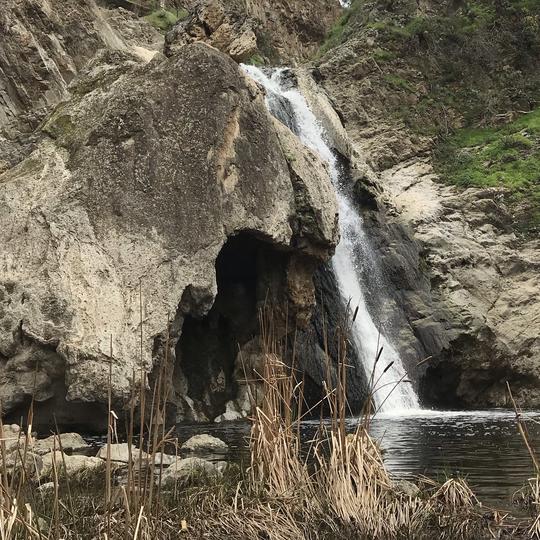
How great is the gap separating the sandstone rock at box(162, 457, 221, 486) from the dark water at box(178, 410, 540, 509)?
1.05 metres

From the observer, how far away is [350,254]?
2447 centimetres

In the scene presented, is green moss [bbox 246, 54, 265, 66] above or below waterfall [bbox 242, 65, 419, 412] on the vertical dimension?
above

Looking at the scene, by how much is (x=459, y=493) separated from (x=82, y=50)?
23821 mm

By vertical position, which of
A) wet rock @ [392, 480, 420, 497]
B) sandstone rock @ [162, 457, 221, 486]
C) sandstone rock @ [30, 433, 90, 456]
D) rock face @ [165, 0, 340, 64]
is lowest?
wet rock @ [392, 480, 420, 497]

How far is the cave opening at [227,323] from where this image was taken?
1958cm

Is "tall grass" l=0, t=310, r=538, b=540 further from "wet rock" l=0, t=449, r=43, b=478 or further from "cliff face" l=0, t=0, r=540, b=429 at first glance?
"cliff face" l=0, t=0, r=540, b=429

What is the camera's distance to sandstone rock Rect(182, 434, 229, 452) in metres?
11.7

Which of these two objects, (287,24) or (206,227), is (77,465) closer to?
(206,227)

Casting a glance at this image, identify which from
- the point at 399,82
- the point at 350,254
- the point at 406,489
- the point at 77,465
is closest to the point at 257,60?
the point at 399,82

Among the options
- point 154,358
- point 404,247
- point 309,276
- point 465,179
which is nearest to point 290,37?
point 465,179

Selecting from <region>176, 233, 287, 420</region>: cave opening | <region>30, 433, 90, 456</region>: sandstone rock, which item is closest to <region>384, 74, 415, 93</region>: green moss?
<region>176, 233, 287, 420</region>: cave opening

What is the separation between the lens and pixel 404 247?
25.2 metres

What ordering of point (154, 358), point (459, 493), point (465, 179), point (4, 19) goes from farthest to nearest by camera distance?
1. point (465, 179)
2. point (4, 19)
3. point (154, 358)
4. point (459, 493)

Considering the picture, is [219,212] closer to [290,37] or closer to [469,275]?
[469,275]
